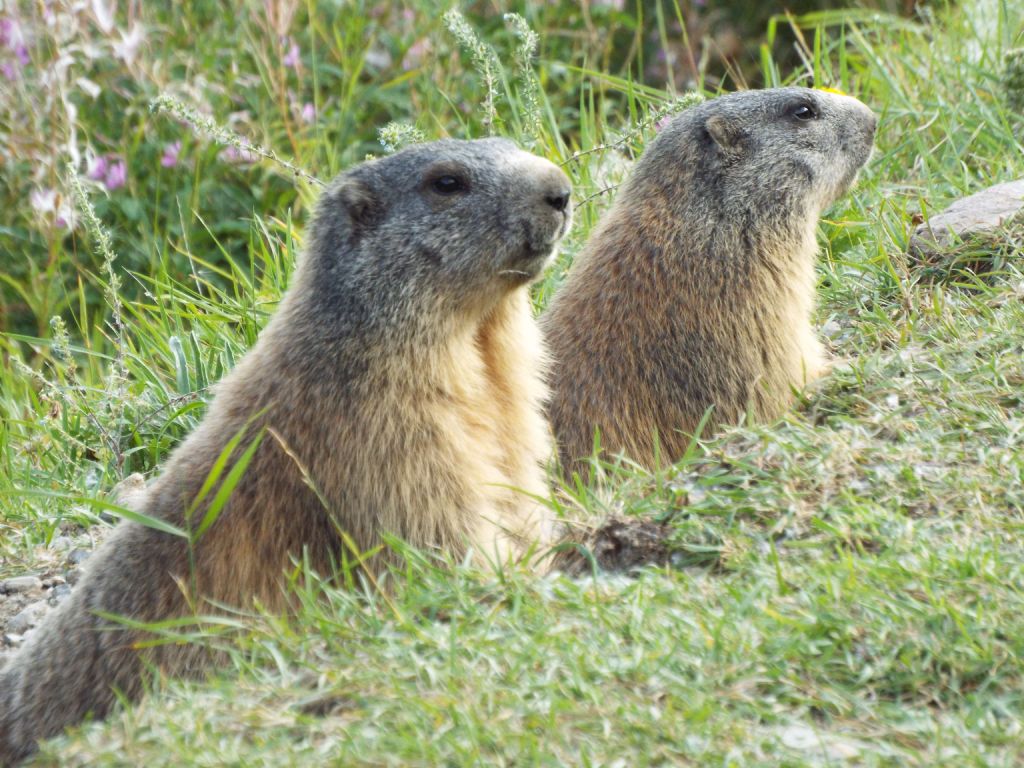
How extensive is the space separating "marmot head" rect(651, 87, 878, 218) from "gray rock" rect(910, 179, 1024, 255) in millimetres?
372

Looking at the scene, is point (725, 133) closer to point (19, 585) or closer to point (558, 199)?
point (558, 199)

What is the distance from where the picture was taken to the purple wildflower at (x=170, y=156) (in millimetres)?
7305

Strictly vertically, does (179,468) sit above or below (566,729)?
above

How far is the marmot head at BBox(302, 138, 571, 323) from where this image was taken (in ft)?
12.4

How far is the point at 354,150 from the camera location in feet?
25.7

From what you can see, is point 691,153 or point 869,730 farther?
point 691,153

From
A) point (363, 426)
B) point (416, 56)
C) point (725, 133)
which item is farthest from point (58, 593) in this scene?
point (416, 56)

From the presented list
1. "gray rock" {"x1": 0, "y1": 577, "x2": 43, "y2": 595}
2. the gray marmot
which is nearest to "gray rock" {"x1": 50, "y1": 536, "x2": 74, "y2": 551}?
"gray rock" {"x1": 0, "y1": 577, "x2": 43, "y2": 595}

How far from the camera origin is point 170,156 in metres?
7.34

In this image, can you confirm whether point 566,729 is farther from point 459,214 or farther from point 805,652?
point 459,214

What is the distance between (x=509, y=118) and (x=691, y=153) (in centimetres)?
238

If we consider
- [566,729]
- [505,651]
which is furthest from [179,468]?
[566,729]

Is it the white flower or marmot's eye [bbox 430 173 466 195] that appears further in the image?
the white flower

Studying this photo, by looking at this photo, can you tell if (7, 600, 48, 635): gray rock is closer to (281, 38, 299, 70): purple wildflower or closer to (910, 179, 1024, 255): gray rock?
(910, 179, 1024, 255): gray rock
